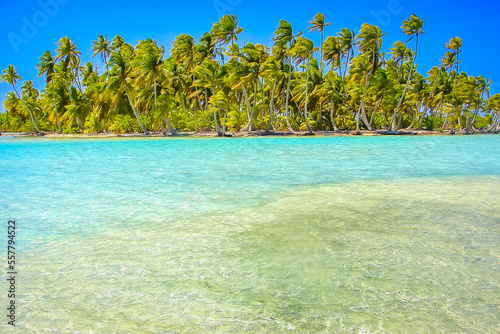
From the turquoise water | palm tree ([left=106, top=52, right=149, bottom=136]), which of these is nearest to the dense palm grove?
palm tree ([left=106, top=52, right=149, bottom=136])

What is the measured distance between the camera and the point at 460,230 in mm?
4355

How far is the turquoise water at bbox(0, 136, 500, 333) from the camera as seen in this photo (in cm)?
251

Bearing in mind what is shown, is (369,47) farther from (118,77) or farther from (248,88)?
(118,77)

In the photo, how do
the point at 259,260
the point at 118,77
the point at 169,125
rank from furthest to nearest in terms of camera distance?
1. the point at 169,125
2. the point at 118,77
3. the point at 259,260

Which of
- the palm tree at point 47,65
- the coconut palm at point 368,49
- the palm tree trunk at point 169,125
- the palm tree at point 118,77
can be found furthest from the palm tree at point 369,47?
the palm tree at point 47,65

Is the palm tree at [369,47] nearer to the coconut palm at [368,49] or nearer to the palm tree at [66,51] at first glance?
the coconut palm at [368,49]

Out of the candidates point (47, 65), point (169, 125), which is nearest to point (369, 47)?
point (169, 125)

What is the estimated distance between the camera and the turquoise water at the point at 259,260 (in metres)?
2.51

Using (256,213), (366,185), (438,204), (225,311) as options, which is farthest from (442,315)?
(366,185)

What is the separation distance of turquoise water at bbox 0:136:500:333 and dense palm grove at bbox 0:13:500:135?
88.9 ft

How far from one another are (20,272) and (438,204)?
538cm

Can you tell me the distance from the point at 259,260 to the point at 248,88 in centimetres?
3850

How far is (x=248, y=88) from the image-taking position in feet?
134

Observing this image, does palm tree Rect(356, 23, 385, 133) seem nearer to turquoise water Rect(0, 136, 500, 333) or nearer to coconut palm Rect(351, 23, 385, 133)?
coconut palm Rect(351, 23, 385, 133)
